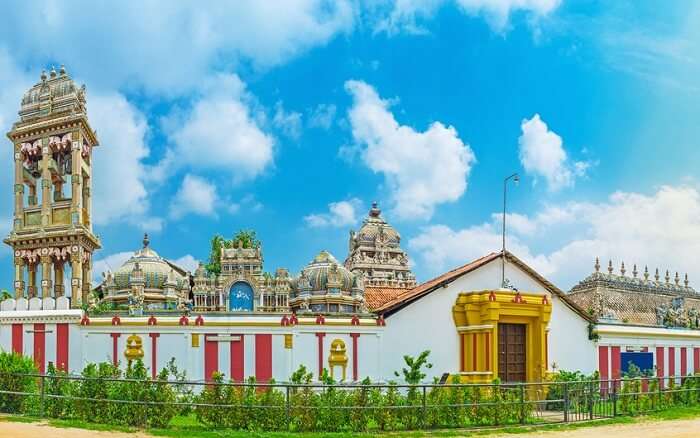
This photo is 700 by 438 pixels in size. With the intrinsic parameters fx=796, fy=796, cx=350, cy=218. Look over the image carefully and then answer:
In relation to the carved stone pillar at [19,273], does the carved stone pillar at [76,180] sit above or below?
above

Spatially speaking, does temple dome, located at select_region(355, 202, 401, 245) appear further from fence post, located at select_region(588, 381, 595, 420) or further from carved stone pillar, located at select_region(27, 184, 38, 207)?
fence post, located at select_region(588, 381, 595, 420)

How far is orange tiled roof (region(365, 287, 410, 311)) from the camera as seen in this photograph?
32853 mm

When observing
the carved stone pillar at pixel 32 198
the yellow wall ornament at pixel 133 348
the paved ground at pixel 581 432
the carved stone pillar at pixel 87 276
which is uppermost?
the carved stone pillar at pixel 32 198

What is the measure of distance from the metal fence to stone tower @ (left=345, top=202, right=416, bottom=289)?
43503mm

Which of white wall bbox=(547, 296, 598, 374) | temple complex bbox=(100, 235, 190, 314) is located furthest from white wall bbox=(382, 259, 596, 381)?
temple complex bbox=(100, 235, 190, 314)

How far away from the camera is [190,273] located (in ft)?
150

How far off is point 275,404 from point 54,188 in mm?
27886

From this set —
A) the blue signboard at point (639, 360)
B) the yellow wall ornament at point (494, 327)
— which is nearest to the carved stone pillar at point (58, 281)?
the yellow wall ornament at point (494, 327)

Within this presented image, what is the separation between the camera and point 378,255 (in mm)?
68688

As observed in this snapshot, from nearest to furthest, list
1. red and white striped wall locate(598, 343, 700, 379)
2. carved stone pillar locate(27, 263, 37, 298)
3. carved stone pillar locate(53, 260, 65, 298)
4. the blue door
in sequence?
Answer: red and white striped wall locate(598, 343, 700, 379), the blue door, carved stone pillar locate(27, 263, 37, 298), carved stone pillar locate(53, 260, 65, 298)

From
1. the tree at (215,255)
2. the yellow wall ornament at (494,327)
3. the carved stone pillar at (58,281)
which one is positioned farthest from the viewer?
the tree at (215,255)

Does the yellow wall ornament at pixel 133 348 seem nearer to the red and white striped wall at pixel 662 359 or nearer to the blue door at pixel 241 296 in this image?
the blue door at pixel 241 296

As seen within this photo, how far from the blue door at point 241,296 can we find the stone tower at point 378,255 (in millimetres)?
32003

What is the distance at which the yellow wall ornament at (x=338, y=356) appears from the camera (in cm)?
2742
